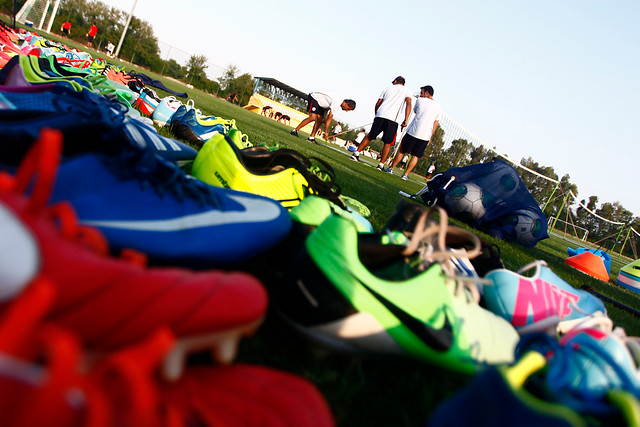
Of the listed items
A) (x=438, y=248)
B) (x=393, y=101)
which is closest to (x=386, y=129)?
(x=393, y=101)

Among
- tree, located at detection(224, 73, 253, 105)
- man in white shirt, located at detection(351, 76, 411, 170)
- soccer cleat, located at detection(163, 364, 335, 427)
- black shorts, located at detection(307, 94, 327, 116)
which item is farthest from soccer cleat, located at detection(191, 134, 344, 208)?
tree, located at detection(224, 73, 253, 105)

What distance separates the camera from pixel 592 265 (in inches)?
200

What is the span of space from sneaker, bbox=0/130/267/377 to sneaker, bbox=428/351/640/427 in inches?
16.3

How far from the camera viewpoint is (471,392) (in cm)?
69

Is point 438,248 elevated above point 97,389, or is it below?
above

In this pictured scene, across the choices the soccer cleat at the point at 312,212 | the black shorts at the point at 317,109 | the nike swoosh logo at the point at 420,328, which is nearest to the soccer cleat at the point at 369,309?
the nike swoosh logo at the point at 420,328

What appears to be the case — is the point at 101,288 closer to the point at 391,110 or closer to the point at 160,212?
the point at 160,212

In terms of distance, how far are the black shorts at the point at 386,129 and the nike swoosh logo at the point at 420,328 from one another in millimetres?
9487

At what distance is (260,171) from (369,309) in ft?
4.34

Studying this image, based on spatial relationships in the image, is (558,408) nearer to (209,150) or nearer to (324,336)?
(324,336)

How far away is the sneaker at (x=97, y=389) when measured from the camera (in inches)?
18.6

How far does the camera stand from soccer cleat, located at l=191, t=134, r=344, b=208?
1.91m

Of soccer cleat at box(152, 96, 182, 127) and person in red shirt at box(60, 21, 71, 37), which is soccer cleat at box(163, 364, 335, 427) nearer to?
soccer cleat at box(152, 96, 182, 127)

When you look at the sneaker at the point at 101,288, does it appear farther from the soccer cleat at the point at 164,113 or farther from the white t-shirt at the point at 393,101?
the white t-shirt at the point at 393,101
